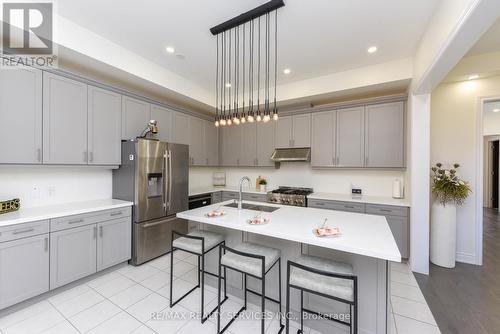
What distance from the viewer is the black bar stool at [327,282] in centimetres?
134

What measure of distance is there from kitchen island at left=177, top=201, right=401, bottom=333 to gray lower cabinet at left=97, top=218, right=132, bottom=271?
48.9 inches

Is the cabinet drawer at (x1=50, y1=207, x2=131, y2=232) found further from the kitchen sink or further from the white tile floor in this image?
the kitchen sink

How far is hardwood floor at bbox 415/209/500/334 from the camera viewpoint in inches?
74.1

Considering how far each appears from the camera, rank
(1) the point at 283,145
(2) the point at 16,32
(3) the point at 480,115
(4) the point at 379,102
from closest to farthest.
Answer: (2) the point at 16,32
(3) the point at 480,115
(4) the point at 379,102
(1) the point at 283,145

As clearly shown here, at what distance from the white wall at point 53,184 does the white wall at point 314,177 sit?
1798 millimetres

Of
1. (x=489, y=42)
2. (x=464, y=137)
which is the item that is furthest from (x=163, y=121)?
(x=464, y=137)

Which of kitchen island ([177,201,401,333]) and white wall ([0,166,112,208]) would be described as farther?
white wall ([0,166,112,208])

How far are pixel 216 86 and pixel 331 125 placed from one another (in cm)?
220

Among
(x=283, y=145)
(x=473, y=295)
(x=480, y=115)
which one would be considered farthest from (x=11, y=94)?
(x=480, y=115)

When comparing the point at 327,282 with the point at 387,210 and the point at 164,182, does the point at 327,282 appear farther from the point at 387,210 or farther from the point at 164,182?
the point at 164,182

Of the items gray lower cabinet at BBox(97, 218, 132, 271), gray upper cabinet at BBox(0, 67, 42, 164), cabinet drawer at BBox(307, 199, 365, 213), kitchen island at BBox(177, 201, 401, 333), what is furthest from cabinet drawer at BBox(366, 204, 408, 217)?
gray upper cabinet at BBox(0, 67, 42, 164)

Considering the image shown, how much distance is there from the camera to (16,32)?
2109 mm

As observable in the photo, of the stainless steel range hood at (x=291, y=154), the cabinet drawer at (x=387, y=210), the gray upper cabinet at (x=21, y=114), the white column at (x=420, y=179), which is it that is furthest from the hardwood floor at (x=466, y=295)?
the gray upper cabinet at (x=21, y=114)

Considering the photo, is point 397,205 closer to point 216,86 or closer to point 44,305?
point 216,86
